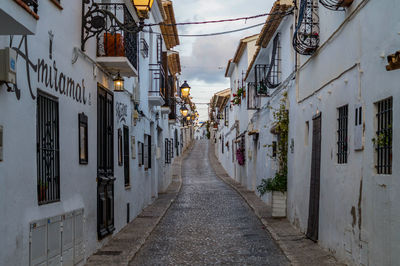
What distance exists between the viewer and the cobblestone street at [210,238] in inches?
376

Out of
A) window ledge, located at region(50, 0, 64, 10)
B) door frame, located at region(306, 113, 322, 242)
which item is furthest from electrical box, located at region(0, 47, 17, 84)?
door frame, located at region(306, 113, 322, 242)

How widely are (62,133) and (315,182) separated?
5.27 metres

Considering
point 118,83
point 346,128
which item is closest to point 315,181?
point 346,128

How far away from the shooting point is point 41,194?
7016mm

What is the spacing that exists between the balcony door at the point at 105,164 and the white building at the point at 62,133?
0.06 ft

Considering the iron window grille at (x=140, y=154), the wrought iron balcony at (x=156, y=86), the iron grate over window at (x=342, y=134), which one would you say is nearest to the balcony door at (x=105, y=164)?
the iron grate over window at (x=342, y=134)

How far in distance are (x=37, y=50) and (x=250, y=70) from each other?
52.2 feet

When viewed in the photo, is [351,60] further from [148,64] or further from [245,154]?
[245,154]

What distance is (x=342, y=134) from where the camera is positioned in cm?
909

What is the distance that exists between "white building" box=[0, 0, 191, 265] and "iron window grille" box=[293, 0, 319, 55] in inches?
137

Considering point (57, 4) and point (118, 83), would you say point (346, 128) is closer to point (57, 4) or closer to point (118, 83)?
point (57, 4)

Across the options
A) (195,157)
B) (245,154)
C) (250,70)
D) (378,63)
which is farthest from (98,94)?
(195,157)

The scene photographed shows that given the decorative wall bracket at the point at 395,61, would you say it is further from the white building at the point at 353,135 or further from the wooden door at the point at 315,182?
the wooden door at the point at 315,182

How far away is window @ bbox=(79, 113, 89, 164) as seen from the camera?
9.03m
